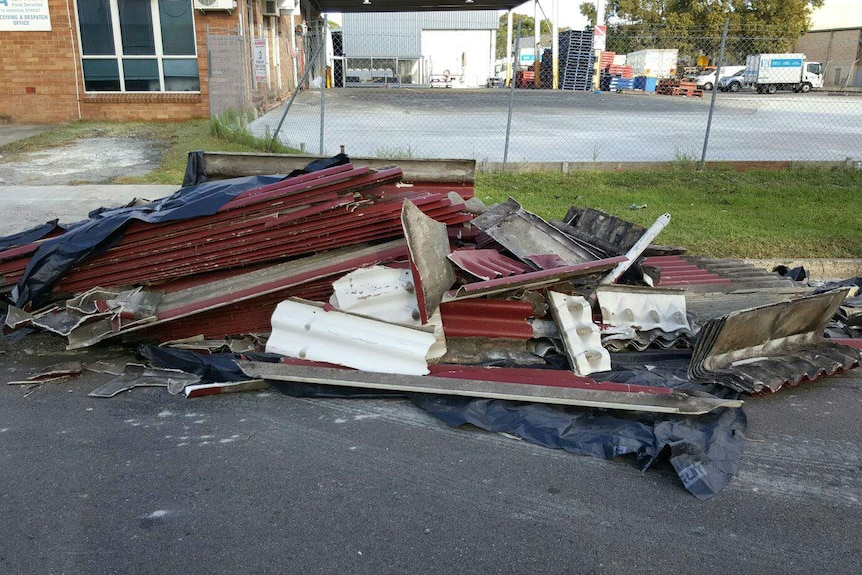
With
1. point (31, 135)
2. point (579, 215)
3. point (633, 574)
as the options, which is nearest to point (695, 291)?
point (579, 215)

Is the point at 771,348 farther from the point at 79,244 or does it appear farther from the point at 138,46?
the point at 138,46

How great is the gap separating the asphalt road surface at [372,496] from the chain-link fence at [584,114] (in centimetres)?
688

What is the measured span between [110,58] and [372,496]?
61.8ft

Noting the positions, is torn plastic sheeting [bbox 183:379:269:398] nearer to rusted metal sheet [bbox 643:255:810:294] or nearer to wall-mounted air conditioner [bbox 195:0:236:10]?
rusted metal sheet [bbox 643:255:810:294]

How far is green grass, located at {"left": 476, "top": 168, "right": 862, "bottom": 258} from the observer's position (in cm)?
778

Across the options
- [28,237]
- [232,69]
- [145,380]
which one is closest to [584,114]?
[232,69]

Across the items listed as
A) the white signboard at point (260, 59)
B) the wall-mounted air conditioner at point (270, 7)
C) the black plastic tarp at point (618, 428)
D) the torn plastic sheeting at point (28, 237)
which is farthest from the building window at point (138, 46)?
the black plastic tarp at point (618, 428)

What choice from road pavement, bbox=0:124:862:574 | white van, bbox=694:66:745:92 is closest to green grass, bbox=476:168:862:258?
road pavement, bbox=0:124:862:574

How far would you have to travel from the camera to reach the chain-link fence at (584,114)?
Result: 13127 mm

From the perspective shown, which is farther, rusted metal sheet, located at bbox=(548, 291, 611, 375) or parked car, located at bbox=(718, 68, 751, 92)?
parked car, located at bbox=(718, 68, 751, 92)

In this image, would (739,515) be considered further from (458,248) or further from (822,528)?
(458,248)

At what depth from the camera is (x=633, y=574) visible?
2.87m

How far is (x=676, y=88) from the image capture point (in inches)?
1373

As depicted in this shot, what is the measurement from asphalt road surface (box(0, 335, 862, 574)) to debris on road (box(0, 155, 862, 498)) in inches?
11.1
